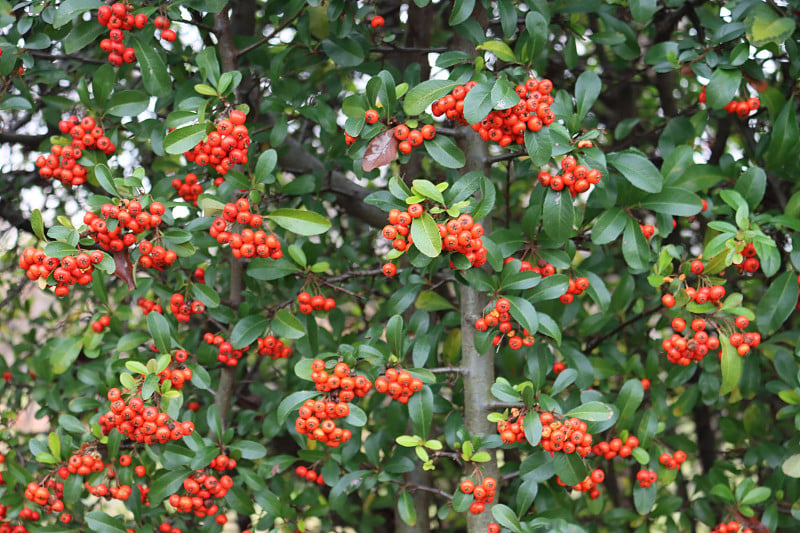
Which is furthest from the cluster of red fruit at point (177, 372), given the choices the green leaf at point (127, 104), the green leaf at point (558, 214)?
the green leaf at point (558, 214)

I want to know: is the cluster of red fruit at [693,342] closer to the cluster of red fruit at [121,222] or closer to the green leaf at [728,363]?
the green leaf at [728,363]

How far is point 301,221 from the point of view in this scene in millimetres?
2340

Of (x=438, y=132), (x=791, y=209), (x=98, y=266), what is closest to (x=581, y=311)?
(x=791, y=209)

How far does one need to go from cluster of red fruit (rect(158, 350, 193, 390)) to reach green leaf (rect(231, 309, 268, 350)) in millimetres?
180

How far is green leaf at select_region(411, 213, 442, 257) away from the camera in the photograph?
6.38 feet

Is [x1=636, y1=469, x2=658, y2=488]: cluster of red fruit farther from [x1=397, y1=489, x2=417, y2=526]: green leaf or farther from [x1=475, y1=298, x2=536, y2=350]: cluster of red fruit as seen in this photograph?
[x1=397, y1=489, x2=417, y2=526]: green leaf

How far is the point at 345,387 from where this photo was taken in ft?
7.20

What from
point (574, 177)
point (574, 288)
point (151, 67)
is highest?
point (151, 67)

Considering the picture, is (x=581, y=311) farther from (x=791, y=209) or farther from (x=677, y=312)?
(x=791, y=209)

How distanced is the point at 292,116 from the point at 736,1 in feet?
5.43

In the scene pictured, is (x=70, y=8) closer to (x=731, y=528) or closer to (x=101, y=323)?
(x=101, y=323)

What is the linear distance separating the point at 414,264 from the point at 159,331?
979mm

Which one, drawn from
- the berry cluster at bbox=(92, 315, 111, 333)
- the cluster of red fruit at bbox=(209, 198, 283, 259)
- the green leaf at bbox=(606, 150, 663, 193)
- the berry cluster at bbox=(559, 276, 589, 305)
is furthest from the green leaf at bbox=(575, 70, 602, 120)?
the berry cluster at bbox=(92, 315, 111, 333)

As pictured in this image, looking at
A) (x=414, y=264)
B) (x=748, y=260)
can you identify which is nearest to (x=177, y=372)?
(x=414, y=264)
